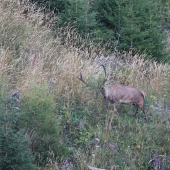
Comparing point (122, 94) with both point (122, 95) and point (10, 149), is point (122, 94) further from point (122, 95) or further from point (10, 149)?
point (10, 149)

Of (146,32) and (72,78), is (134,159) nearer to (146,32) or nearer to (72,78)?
(72,78)

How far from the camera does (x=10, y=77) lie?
5660 mm

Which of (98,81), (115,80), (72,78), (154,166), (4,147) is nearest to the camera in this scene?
(4,147)

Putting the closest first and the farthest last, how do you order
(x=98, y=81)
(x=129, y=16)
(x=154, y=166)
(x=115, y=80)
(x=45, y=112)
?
1. (x=45, y=112)
2. (x=154, y=166)
3. (x=98, y=81)
4. (x=115, y=80)
5. (x=129, y=16)

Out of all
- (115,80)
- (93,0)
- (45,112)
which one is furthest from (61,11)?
(45,112)

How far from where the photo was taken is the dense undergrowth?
388 centimetres

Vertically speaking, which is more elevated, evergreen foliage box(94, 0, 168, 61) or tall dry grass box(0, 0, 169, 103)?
evergreen foliage box(94, 0, 168, 61)

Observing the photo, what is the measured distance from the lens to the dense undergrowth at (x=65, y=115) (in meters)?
3.88

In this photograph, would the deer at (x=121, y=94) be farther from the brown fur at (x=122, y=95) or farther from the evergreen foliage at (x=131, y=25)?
the evergreen foliage at (x=131, y=25)

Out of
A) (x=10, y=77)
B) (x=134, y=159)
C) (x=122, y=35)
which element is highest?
(x=122, y=35)

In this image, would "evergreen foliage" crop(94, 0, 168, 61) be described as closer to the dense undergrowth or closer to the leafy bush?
the dense undergrowth

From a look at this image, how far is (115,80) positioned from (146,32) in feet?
10.6

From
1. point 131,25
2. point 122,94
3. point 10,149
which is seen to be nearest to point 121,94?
point 122,94

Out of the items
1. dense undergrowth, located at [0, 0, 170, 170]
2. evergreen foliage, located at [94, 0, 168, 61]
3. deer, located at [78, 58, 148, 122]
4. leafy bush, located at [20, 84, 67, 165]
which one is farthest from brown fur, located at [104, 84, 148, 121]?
evergreen foliage, located at [94, 0, 168, 61]
